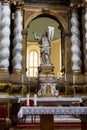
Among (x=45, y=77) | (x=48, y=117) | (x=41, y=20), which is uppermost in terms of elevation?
(x=41, y=20)

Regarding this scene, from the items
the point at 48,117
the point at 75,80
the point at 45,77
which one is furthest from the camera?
the point at 75,80

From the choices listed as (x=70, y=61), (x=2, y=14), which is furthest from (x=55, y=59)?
(x=2, y=14)

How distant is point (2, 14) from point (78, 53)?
3.77m

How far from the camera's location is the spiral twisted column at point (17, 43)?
495 inches

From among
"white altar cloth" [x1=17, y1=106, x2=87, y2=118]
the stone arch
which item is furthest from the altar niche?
"white altar cloth" [x1=17, y1=106, x2=87, y2=118]

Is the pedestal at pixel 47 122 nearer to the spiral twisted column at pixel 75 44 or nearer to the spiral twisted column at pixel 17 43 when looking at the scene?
the spiral twisted column at pixel 17 43

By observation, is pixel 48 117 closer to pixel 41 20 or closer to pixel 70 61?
pixel 70 61

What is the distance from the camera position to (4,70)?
39.9 feet

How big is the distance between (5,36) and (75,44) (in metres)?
3.16

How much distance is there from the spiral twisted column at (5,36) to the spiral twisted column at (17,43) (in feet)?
1.37

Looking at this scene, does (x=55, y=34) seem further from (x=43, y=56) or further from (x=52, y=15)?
(x=43, y=56)

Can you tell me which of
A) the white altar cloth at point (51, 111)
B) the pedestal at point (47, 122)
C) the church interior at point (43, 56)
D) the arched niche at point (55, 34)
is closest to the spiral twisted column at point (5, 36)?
the church interior at point (43, 56)

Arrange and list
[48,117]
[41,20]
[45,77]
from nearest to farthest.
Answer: [48,117]
[45,77]
[41,20]

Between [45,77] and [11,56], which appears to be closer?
[45,77]
